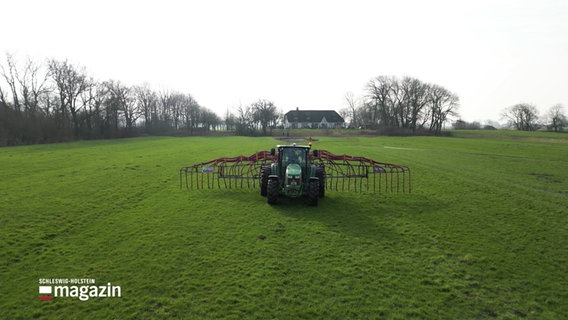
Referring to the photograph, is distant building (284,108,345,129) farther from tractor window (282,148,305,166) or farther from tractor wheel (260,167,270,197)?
tractor window (282,148,305,166)

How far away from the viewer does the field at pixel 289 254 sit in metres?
5.73

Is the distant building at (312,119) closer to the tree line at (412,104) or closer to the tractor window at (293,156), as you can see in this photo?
the tree line at (412,104)

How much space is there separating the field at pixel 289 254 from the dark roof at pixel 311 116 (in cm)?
11038

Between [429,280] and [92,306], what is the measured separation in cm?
640

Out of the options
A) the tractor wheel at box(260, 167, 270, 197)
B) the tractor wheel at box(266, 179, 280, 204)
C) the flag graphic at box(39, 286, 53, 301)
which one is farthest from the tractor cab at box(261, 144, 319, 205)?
the flag graphic at box(39, 286, 53, 301)

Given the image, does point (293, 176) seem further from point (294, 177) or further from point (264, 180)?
point (264, 180)

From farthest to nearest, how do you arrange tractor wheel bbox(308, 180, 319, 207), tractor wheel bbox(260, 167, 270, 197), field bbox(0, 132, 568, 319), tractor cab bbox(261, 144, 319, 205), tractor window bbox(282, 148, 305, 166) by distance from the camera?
tractor wheel bbox(260, 167, 270, 197) < tractor window bbox(282, 148, 305, 166) < tractor wheel bbox(308, 180, 319, 207) < tractor cab bbox(261, 144, 319, 205) < field bbox(0, 132, 568, 319)

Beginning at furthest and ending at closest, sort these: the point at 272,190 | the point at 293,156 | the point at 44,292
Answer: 1. the point at 293,156
2. the point at 272,190
3. the point at 44,292

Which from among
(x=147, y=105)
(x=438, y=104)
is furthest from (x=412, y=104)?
(x=147, y=105)

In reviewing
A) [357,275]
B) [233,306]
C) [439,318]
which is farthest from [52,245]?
[439,318]

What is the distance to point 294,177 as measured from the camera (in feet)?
37.3

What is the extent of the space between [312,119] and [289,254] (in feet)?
385

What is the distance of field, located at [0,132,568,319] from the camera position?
5.73 meters

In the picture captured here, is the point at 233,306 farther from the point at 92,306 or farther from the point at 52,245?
the point at 52,245
